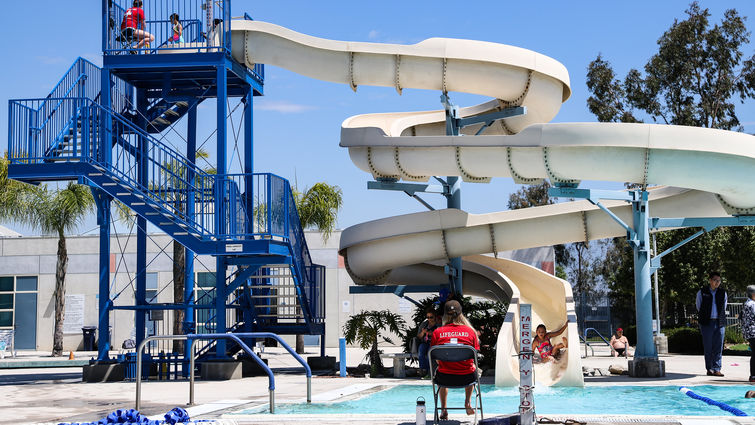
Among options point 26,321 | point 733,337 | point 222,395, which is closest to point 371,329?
point 222,395

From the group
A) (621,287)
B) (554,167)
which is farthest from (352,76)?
(621,287)

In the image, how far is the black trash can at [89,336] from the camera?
40562 mm

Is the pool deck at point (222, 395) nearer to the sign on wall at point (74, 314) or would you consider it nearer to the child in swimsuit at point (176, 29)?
the child in swimsuit at point (176, 29)

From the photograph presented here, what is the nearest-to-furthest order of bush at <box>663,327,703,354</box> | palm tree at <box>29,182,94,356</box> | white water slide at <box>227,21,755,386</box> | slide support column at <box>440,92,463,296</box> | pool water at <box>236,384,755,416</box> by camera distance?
pool water at <box>236,384,755,416</box> < white water slide at <box>227,21,755,386</box> < slide support column at <box>440,92,463,296</box> < bush at <box>663,327,703,354</box> < palm tree at <box>29,182,94,356</box>

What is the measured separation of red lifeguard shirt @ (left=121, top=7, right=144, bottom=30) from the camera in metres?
19.8

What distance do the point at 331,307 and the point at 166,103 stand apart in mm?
20266

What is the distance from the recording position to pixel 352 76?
2034 centimetres

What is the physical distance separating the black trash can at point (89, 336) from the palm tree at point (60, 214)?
473 centimetres

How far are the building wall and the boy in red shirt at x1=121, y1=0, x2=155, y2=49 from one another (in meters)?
20.9

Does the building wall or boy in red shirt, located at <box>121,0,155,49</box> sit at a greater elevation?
boy in red shirt, located at <box>121,0,155,49</box>

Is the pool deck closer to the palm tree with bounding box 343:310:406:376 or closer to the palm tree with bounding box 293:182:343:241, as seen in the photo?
the palm tree with bounding box 343:310:406:376

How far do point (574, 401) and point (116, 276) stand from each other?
31.3 m

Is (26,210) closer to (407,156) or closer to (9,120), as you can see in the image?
(9,120)

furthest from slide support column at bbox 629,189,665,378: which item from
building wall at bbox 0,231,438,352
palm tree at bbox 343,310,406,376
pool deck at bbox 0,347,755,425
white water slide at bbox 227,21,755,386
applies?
building wall at bbox 0,231,438,352
